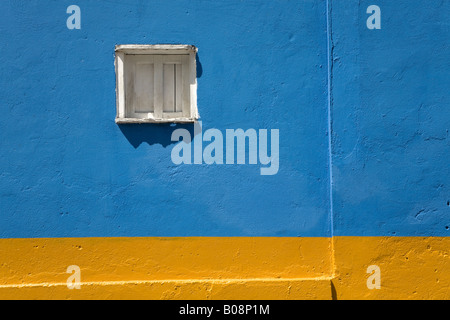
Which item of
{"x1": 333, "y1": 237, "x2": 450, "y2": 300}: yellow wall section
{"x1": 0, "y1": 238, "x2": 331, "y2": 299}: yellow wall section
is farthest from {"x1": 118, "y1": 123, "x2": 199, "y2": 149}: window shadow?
{"x1": 333, "y1": 237, "x2": 450, "y2": 300}: yellow wall section

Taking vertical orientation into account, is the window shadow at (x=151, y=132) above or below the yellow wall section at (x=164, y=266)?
above

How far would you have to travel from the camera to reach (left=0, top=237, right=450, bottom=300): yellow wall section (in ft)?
11.7

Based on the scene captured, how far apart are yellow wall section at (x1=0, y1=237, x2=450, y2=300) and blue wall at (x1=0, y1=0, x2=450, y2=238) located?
0.11 m

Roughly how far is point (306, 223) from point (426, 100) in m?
1.39

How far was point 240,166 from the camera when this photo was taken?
3656mm

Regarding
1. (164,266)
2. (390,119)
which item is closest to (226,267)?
(164,266)

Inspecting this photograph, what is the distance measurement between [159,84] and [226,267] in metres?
1.57

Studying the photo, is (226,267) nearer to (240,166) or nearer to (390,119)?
(240,166)

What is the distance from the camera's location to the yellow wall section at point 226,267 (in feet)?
11.7

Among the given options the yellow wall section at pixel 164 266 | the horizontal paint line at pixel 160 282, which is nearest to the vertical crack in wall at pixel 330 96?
the yellow wall section at pixel 164 266

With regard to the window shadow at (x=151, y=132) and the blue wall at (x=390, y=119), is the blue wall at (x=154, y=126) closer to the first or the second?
the window shadow at (x=151, y=132)

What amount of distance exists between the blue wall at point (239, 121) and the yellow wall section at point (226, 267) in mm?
111

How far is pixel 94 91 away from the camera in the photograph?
3615 mm

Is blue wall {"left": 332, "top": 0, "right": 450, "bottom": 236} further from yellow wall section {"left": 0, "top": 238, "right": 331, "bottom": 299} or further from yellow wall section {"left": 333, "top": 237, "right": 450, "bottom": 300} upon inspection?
yellow wall section {"left": 0, "top": 238, "right": 331, "bottom": 299}
